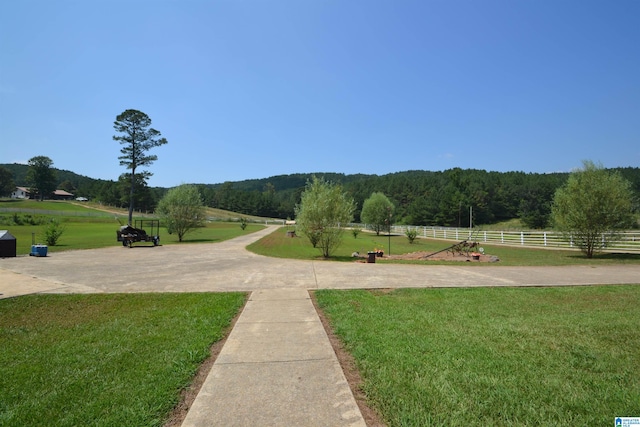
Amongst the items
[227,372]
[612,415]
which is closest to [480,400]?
[612,415]

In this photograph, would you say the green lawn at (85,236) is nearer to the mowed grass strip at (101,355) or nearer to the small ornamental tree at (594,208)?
the mowed grass strip at (101,355)

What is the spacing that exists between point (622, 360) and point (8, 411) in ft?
22.6

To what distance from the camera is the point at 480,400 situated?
324 centimetres

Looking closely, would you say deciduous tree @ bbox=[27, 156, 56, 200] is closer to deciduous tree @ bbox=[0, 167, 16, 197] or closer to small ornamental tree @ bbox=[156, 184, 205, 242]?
deciduous tree @ bbox=[0, 167, 16, 197]

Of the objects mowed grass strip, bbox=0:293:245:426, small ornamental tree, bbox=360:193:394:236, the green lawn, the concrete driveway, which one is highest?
small ornamental tree, bbox=360:193:394:236

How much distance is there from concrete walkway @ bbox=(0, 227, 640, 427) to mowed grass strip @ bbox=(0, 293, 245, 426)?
442 millimetres

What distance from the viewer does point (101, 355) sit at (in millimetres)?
4473

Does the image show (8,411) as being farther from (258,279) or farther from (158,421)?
(258,279)

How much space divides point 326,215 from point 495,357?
14442 millimetres

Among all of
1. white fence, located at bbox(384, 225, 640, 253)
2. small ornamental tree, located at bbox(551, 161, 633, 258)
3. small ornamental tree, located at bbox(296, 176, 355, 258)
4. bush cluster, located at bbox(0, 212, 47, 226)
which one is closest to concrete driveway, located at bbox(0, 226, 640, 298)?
small ornamental tree, located at bbox(296, 176, 355, 258)

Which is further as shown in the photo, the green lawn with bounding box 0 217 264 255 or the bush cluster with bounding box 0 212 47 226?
the bush cluster with bounding box 0 212 47 226

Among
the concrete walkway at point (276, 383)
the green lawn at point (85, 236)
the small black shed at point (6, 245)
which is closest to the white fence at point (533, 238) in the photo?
the concrete walkway at point (276, 383)

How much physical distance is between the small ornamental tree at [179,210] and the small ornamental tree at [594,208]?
104 ft

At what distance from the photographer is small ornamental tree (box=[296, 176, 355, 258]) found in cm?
1845
